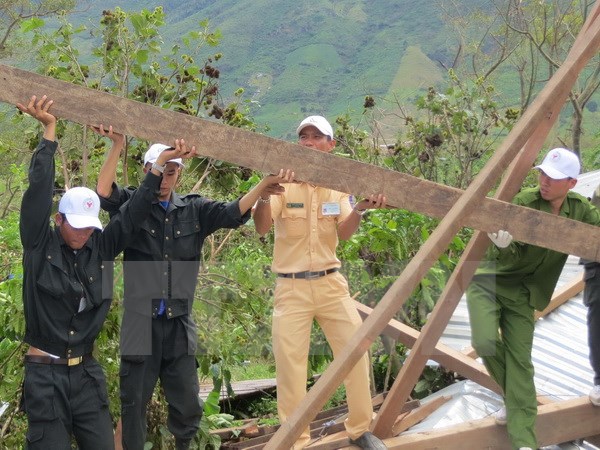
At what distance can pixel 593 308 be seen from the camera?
5348 mm

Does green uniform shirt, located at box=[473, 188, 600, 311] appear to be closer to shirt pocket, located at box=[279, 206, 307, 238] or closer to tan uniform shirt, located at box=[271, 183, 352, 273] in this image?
tan uniform shirt, located at box=[271, 183, 352, 273]

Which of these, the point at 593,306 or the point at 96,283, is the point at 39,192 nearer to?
the point at 96,283

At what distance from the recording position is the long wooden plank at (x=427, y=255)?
11.8 ft

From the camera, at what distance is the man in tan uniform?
193 inches

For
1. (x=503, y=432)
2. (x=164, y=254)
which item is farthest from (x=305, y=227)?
(x=503, y=432)

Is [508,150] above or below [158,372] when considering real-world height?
above

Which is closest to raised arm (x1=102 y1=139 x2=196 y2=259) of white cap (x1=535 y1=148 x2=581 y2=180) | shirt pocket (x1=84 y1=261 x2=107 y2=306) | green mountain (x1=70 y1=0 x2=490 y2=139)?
shirt pocket (x1=84 y1=261 x2=107 y2=306)

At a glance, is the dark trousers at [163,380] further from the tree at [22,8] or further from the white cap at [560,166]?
the tree at [22,8]

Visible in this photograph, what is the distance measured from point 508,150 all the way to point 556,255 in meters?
1.08

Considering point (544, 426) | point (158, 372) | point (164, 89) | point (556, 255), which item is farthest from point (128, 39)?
point (544, 426)

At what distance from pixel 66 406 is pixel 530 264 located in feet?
7.73

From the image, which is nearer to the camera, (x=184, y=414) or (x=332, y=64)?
(x=184, y=414)

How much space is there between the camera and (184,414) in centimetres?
484

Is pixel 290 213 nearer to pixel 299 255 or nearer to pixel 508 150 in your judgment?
pixel 299 255
